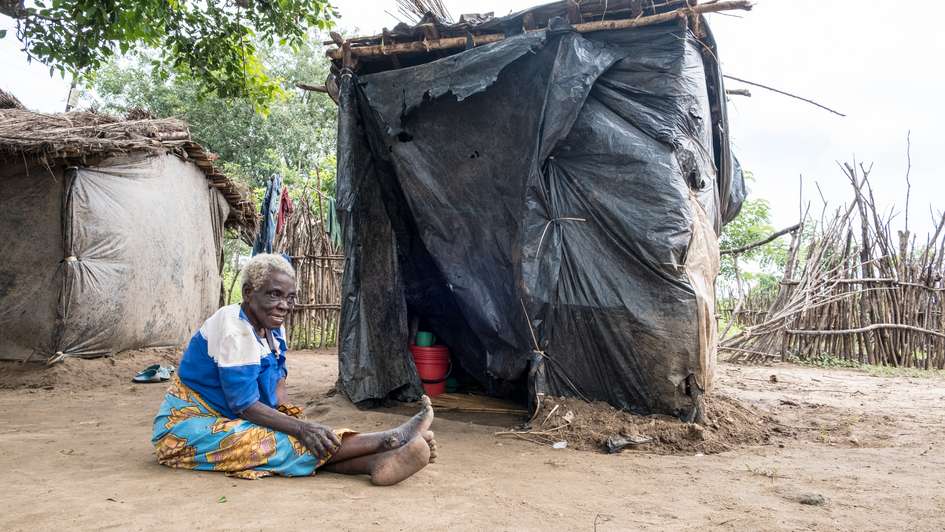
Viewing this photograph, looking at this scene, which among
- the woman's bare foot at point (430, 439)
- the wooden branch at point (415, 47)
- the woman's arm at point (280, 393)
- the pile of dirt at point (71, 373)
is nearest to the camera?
the woman's bare foot at point (430, 439)

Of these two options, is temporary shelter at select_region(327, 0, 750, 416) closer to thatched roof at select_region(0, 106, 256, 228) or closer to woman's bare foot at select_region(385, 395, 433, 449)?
woman's bare foot at select_region(385, 395, 433, 449)

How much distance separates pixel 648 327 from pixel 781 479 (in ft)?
3.43

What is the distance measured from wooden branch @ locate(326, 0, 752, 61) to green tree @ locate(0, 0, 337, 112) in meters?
1.73

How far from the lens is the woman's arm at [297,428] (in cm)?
250

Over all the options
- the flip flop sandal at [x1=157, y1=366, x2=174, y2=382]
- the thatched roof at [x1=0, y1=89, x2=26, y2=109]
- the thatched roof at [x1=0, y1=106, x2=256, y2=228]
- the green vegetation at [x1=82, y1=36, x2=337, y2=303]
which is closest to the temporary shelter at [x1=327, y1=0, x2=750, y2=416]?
the flip flop sandal at [x1=157, y1=366, x2=174, y2=382]

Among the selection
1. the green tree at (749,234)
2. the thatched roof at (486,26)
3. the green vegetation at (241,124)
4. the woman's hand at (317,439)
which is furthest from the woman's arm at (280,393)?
the green tree at (749,234)

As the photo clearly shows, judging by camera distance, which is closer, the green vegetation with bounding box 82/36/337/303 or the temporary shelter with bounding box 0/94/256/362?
the temporary shelter with bounding box 0/94/256/362

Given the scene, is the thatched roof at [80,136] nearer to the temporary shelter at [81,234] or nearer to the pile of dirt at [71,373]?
the temporary shelter at [81,234]

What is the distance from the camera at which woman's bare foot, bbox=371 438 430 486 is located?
244cm

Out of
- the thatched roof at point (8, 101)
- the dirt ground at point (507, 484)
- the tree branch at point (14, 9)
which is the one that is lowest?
the dirt ground at point (507, 484)

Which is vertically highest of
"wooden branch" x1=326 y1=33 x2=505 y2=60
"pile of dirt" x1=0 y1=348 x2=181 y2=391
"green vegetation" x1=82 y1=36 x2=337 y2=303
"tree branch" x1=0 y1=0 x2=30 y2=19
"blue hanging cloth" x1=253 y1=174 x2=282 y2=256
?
"green vegetation" x1=82 y1=36 x2=337 y2=303

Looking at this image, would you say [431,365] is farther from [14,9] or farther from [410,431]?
[14,9]

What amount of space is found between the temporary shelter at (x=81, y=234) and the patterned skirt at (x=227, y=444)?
431 cm

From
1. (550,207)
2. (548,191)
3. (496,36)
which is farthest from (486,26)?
(550,207)
